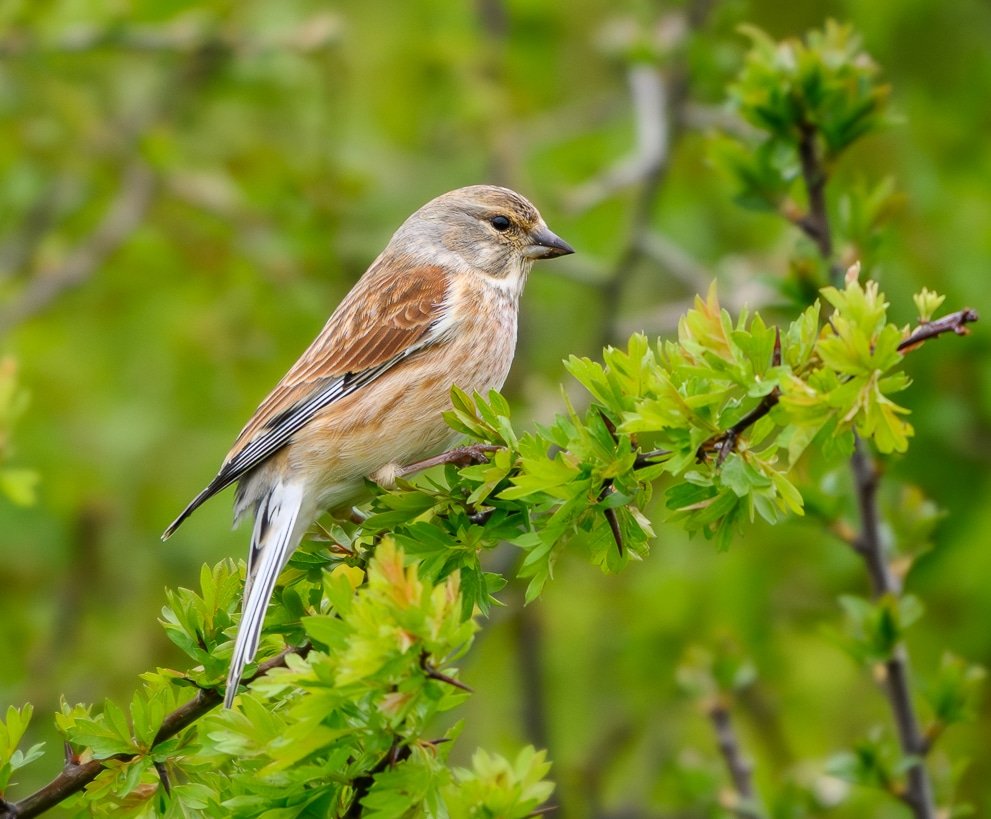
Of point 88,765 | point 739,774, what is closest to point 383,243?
point 739,774

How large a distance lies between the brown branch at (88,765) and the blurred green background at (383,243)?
298cm

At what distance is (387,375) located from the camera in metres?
4.29

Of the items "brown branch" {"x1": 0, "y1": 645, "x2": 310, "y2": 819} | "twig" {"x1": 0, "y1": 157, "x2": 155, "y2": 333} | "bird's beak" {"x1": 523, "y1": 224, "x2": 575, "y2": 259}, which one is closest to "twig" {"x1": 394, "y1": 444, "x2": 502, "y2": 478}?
"brown branch" {"x1": 0, "y1": 645, "x2": 310, "y2": 819}

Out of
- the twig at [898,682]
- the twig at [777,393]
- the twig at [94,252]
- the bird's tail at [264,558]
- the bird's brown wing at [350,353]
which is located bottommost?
the twig at [898,682]

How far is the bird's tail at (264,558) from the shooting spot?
8.80 feet

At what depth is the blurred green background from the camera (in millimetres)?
6066

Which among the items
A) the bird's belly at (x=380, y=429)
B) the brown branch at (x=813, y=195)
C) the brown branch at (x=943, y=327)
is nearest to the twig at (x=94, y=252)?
the bird's belly at (x=380, y=429)

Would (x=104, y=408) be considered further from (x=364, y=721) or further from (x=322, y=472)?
(x=364, y=721)

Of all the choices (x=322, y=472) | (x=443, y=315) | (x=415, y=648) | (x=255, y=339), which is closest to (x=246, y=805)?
(x=415, y=648)

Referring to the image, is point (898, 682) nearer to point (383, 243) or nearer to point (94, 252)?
point (383, 243)

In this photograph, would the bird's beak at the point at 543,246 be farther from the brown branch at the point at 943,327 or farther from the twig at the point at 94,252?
the brown branch at the point at 943,327

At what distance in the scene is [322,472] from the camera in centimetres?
400

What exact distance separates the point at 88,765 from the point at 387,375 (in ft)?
6.19

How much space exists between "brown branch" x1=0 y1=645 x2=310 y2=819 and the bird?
75 centimetres
